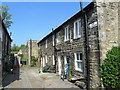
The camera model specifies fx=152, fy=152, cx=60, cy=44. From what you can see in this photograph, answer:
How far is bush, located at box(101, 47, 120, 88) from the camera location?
310 inches

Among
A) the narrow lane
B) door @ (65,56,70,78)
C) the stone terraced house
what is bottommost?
the narrow lane

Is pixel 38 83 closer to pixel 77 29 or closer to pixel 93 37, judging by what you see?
pixel 77 29

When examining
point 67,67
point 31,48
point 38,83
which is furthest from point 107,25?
point 31,48

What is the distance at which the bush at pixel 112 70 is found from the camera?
788 centimetres

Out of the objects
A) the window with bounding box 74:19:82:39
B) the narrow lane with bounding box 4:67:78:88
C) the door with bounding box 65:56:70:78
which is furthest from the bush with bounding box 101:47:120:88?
the door with bounding box 65:56:70:78

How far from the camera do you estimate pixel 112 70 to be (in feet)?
26.1

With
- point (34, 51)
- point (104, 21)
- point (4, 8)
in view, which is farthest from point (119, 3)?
point (4, 8)

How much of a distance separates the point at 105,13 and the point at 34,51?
91.0 ft

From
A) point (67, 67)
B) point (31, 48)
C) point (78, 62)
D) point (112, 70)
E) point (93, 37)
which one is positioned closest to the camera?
point (112, 70)

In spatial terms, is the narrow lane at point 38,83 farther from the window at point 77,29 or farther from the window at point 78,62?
the window at point 77,29

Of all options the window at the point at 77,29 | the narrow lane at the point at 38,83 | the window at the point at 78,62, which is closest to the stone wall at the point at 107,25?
the window at the point at 77,29

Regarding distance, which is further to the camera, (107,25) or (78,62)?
(78,62)

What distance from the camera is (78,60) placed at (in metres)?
11.8

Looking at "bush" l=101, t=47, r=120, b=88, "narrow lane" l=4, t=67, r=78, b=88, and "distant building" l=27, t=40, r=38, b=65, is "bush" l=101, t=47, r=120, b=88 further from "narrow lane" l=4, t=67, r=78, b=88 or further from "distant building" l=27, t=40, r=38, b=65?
"distant building" l=27, t=40, r=38, b=65
